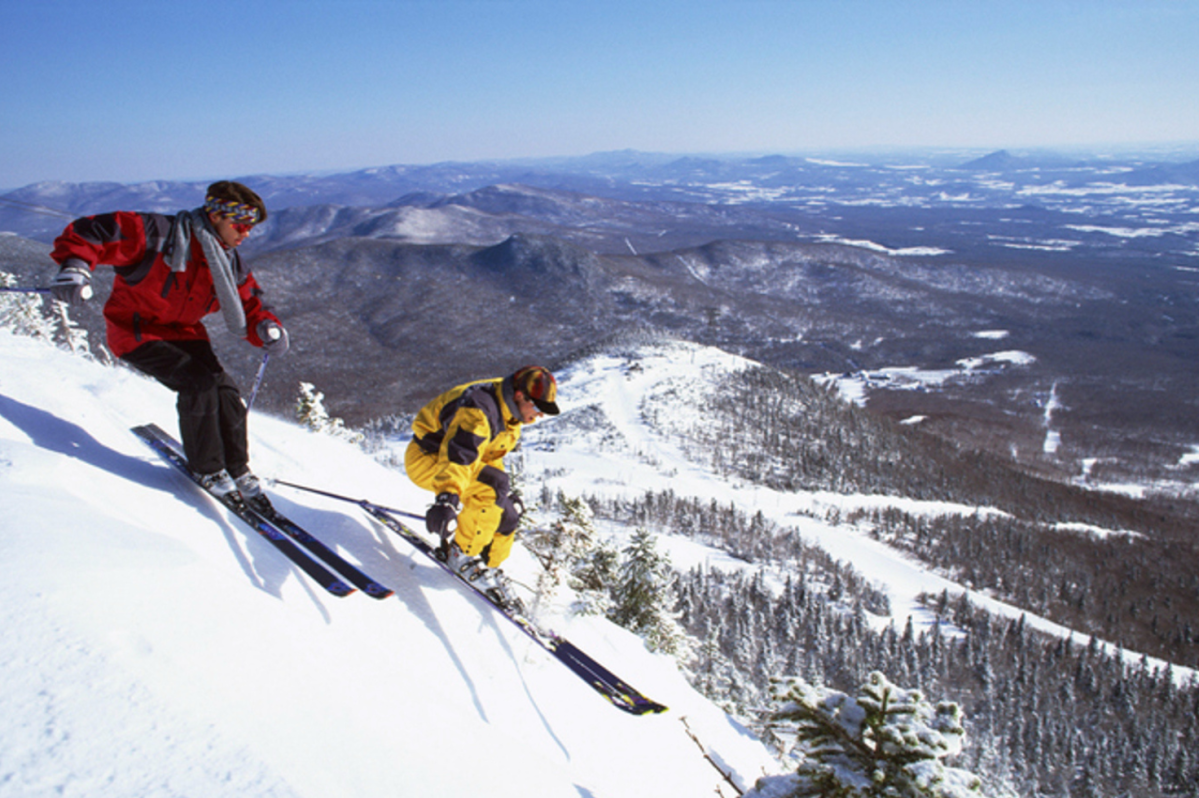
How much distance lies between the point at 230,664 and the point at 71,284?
401 cm

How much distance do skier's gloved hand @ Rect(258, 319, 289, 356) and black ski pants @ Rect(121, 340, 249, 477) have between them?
1.72 ft

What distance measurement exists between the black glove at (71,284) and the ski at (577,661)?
3.91m

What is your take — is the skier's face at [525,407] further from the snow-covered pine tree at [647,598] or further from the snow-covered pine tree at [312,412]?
the snow-covered pine tree at [312,412]

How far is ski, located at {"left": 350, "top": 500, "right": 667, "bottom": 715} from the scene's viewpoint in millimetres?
6340

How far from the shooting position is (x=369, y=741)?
123 inches

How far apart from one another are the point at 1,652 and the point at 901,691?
6.02 m

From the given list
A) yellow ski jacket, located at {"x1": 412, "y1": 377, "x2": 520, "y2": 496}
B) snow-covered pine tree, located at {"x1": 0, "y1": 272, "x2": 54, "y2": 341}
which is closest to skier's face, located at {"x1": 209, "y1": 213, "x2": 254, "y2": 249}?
yellow ski jacket, located at {"x1": 412, "y1": 377, "x2": 520, "y2": 496}

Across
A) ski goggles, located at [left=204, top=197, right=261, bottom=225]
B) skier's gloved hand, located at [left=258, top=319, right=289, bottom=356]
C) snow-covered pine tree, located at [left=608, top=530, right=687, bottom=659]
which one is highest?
ski goggles, located at [left=204, top=197, right=261, bottom=225]

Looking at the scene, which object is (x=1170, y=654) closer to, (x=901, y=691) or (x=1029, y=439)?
(x=1029, y=439)

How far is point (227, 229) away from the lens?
20.2ft

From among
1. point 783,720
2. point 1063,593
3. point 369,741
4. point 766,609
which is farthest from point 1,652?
point 1063,593

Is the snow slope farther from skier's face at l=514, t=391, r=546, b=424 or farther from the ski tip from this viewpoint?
skier's face at l=514, t=391, r=546, b=424

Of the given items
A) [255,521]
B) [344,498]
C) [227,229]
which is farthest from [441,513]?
[227,229]

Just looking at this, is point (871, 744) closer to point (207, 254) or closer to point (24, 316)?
point (207, 254)
